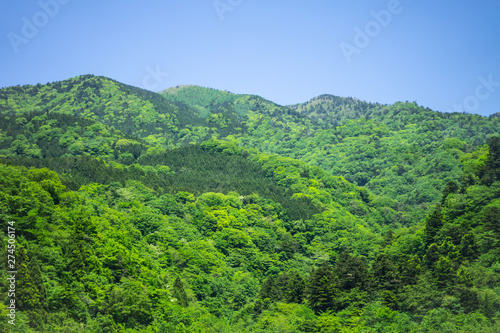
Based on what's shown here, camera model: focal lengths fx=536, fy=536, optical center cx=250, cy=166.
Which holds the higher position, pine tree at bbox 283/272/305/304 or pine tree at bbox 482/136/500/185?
pine tree at bbox 482/136/500/185

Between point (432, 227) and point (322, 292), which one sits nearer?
point (322, 292)

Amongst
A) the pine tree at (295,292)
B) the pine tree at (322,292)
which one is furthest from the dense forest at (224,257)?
the pine tree at (295,292)

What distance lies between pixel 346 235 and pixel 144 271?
59628mm

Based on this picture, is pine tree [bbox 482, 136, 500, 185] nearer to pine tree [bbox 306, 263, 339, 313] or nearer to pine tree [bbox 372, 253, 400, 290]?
pine tree [bbox 372, 253, 400, 290]

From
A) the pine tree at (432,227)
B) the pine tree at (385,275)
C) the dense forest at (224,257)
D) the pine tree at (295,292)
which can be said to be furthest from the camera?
the pine tree at (432,227)

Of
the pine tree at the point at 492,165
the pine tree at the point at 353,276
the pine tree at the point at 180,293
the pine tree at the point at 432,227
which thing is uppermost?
the pine tree at the point at 492,165

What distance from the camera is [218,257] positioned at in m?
95.6

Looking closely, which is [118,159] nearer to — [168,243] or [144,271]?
[168,243]

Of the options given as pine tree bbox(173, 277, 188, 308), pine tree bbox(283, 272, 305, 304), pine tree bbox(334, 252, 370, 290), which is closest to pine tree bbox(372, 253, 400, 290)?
pine tree bbox(334, 252, 370, 290)

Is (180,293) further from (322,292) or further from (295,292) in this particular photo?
(322,292)

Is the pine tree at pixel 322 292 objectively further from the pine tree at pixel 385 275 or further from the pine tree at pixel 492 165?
the pine tree at pixel 492 165

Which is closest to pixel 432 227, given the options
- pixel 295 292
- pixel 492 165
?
pixel 492 165

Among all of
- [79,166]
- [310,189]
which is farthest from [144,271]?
[310,189]

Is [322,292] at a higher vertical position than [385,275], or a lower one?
lower
